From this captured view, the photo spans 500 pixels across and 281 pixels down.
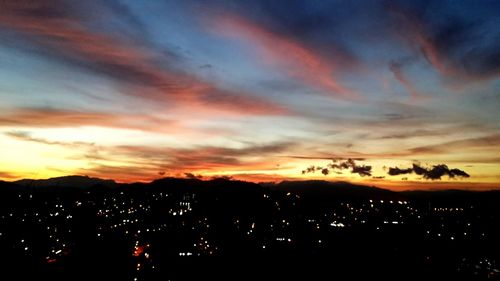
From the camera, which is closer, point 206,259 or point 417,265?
point 417,265

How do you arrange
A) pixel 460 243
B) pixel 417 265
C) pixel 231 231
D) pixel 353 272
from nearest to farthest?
pixel 353 272
pixel 417 265
pixel 460 243
pixel 231 231

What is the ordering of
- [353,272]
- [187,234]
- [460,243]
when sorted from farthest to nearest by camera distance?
[187,234]
[460,243]
[353,272]

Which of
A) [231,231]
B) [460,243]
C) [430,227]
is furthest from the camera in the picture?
[430,227]

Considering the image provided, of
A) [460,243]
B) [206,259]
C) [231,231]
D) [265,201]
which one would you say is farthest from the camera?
[265,201]

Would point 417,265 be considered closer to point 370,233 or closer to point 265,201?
point 370,233

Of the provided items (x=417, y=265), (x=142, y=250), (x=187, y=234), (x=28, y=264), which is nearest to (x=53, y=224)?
(x=187, y=234)

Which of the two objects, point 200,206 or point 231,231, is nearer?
point 231,231

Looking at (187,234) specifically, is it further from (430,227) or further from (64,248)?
(430,227)

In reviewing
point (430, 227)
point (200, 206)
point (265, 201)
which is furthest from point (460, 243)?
point (200, 206)
